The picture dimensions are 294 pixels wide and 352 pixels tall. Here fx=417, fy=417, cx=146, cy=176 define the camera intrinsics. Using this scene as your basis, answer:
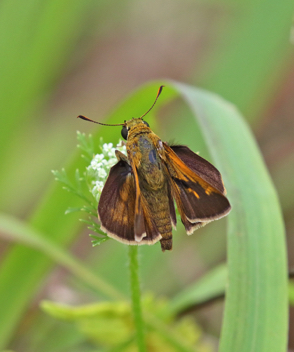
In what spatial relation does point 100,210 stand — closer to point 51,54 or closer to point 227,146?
point 227,146

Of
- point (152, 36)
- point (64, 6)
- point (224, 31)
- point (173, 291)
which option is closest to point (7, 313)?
point (173, 291)

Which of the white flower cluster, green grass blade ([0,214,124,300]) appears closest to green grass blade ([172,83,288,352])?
the white flower cluster

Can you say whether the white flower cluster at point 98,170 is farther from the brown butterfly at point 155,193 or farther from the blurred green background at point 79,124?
the blurred green background at point 79,124

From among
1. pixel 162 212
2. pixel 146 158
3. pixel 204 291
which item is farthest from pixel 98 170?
pixel 204 291

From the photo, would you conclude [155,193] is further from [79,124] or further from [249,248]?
[79,124]

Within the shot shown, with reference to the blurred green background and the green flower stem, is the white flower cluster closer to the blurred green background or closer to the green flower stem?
the green flower stem

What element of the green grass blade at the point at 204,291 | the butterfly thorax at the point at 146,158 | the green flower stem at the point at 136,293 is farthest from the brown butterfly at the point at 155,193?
the green grass blade at the point at 204,291
